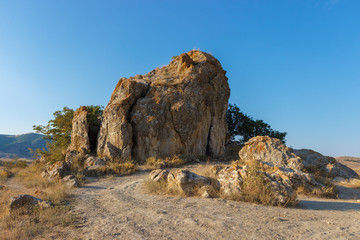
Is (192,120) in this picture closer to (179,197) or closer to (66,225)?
(179,197)

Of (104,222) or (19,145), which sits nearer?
(104,222)

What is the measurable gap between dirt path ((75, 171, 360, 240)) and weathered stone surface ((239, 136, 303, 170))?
432 cm

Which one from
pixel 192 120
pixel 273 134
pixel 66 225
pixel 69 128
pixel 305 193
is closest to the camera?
pixel 66 225

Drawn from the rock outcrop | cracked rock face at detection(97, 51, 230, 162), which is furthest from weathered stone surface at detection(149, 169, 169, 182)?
cracked rock face at detection(97, 51, 230, 162)

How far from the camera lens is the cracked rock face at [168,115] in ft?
49.0

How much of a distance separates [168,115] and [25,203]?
10964 mm

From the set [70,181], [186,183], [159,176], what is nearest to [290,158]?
[186,183]

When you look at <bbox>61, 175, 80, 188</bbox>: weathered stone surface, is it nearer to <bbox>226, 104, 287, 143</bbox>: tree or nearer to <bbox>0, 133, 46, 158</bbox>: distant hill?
<bbox>226, 104, 287, 143</bbox>: tree

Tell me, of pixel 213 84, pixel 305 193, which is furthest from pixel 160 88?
pixel 305 193

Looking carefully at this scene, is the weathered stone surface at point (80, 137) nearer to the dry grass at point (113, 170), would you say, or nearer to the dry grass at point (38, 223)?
the dry grass at point (113, 170)

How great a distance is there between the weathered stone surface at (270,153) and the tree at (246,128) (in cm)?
1048

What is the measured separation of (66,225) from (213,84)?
15183 mm

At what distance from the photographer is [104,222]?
4762 mm

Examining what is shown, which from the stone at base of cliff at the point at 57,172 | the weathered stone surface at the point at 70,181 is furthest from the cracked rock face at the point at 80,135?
the weathered stone surface at the point at 70,181
